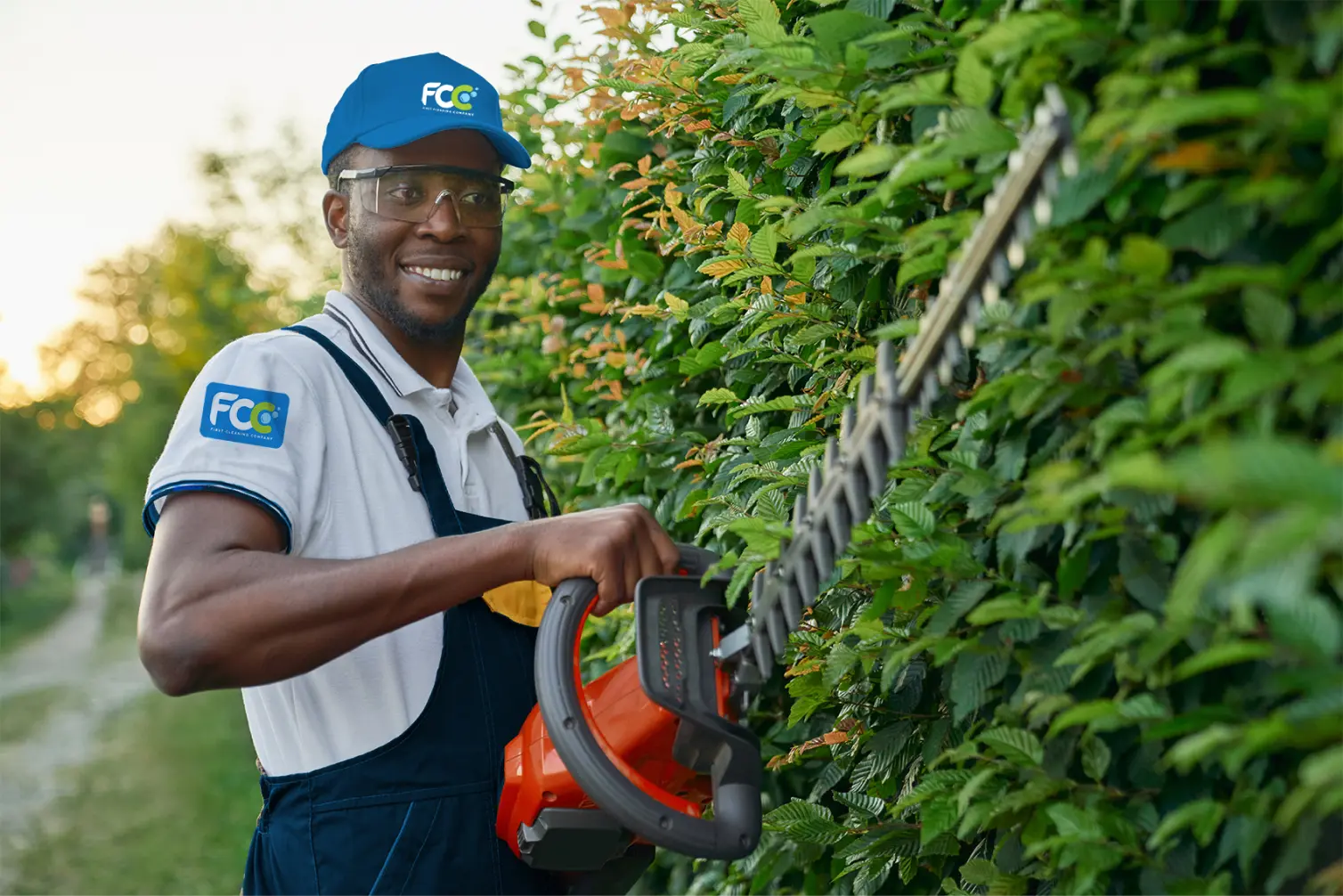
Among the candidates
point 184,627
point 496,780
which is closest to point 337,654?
point 184,627

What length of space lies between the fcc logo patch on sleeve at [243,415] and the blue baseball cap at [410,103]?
0.73 meters

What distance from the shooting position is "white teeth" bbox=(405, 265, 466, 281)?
2.74 meters

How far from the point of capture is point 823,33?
185 centimetres

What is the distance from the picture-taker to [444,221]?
8.91ft

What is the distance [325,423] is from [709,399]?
0.71 m

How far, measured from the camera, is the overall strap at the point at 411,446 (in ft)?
7.62

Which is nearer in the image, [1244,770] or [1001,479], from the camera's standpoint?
→ [1244,770]

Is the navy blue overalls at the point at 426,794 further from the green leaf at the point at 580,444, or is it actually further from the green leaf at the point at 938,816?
the green leaf at the point at 938,816

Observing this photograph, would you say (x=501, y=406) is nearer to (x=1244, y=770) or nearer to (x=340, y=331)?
(x=340, y=331)

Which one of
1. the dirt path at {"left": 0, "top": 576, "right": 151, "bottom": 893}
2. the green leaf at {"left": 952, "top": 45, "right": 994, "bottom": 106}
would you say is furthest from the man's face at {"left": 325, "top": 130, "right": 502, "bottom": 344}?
the dirt path at {"left": 0, "top": 576, "right": 151, "bottom": 893}

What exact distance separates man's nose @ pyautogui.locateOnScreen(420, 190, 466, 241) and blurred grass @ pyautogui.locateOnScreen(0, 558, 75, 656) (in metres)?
25.2

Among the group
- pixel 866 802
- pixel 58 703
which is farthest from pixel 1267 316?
pixel 58 703

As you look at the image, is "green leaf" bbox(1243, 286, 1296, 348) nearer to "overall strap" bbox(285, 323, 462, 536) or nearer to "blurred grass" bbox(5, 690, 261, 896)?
"overall strap" bbox(285, 323, 462, 536)

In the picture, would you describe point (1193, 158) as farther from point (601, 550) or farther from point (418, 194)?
point (418, 194)
